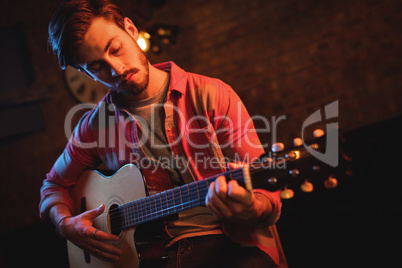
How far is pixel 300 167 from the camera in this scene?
1.06 meters

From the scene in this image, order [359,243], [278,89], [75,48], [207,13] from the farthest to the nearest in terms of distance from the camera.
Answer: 1. [207,13]
2. [278,89]
3. [359,243]
4. [75,48]

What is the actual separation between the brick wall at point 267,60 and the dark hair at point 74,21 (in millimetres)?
1707

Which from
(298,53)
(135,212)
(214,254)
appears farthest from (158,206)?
(298,53)

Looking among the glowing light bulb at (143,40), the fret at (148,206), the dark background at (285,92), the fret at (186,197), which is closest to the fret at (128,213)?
the fret at (148,206)

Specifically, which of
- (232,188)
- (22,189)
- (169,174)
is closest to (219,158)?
(169,174)

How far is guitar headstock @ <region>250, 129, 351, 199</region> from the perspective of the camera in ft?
3.27

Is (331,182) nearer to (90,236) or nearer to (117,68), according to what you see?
(117,68)

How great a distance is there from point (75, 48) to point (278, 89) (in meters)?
2.05

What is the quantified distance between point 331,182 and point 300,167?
12cm

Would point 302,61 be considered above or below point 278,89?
above

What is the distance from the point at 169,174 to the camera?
1479mm

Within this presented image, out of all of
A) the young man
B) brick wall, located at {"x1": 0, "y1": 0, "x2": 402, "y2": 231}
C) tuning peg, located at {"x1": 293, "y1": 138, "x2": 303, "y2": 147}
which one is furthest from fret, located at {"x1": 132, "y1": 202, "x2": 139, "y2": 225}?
brick wall, located at {"x1": 0, "y1": 0, "x2": 402, "y2": 231}

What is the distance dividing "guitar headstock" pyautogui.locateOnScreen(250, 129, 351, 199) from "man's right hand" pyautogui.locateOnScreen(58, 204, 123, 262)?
901 mm

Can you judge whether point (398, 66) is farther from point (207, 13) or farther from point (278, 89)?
point (207, 13)
